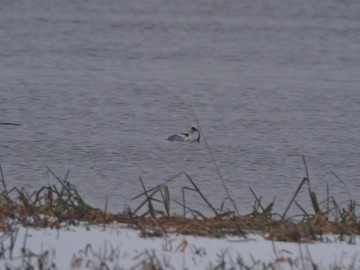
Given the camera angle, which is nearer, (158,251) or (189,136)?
(158,251)

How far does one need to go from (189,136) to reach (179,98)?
154 centimetres

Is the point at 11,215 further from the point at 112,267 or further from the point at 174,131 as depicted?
the point at 174,131

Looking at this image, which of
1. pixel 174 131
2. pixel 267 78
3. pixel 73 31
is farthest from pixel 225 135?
pixel 73 31

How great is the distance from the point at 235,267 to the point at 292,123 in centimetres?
525

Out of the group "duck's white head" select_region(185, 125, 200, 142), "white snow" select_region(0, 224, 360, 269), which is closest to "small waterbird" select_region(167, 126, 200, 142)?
"duck's white head" select_region(185, 125, 200, 142)

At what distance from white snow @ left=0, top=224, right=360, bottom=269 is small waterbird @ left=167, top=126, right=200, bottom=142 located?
411 cm

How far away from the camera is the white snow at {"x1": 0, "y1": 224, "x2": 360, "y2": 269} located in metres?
3.50

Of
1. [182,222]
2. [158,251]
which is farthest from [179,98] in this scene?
[158,251]

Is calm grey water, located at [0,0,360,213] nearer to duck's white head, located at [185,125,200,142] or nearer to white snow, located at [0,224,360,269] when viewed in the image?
duck's white head, located at [185,125,200,142]

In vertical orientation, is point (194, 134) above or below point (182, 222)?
above

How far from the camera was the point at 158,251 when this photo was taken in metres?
3.63

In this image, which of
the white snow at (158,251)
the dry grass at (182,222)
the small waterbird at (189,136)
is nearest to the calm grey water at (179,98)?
the small waterbird at (189,136)

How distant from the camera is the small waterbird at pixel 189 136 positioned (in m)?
8.01

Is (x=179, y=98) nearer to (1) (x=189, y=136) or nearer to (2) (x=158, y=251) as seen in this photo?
(1) (x=189, y=136)
